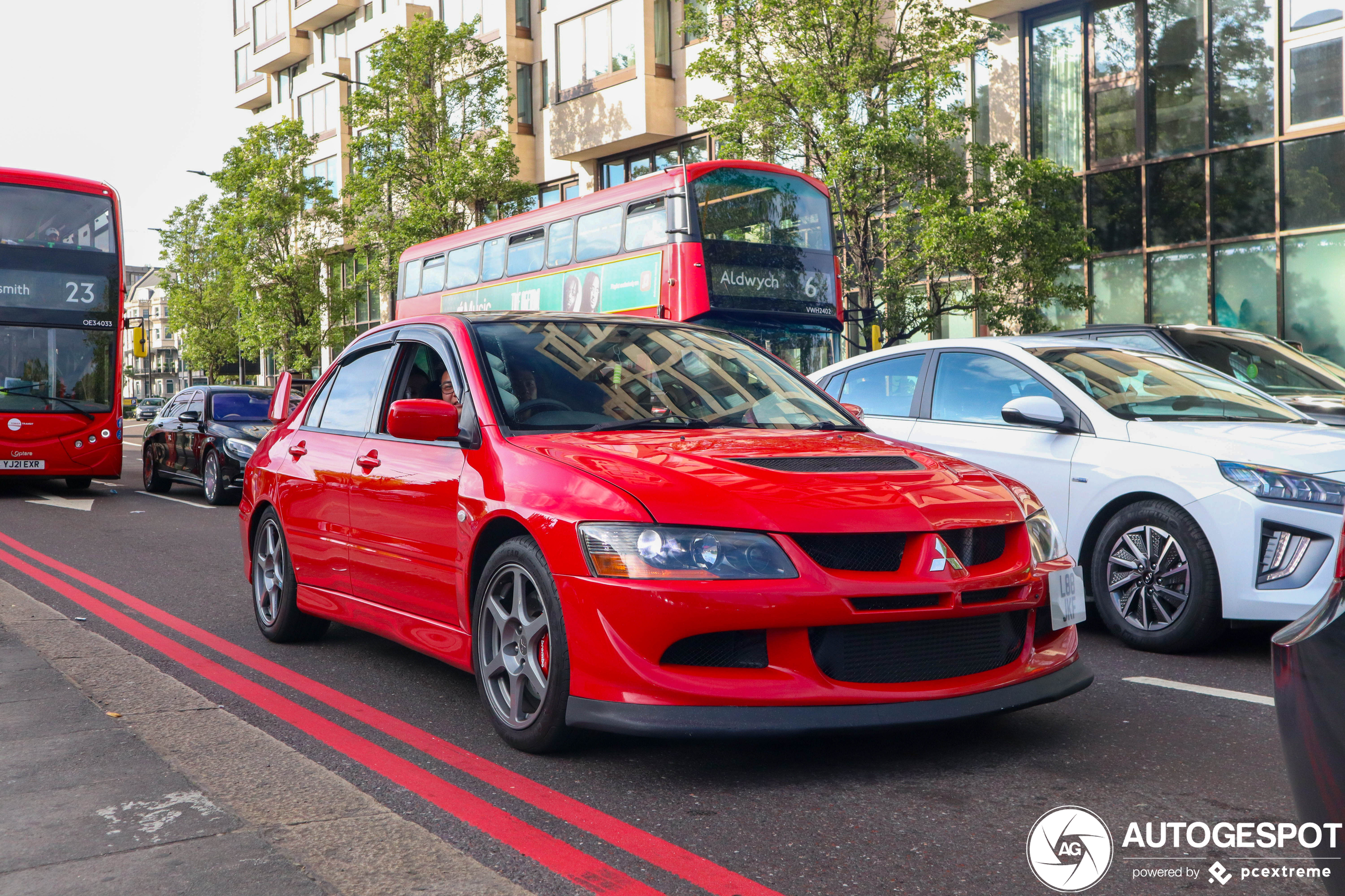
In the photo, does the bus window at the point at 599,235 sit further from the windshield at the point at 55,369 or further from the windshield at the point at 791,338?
the windshield at the point at 55,369

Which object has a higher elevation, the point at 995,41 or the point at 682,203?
the point at 995,41

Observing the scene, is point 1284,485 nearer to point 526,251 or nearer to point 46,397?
point 526,251

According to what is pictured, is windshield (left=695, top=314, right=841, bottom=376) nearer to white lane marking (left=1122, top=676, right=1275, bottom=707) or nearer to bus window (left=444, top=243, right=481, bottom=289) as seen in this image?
bus window (left=444, top=243, right=481, bottom=289)

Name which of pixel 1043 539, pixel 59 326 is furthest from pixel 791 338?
pixel 1043 539

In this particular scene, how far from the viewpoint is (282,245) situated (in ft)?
122

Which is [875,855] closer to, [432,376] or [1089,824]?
[1089,824]

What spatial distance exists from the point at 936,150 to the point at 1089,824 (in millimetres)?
15884

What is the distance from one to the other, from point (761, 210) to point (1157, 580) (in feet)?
30.2

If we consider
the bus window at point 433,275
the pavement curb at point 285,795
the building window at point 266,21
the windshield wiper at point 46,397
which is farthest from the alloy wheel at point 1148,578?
the building window at point 266,21

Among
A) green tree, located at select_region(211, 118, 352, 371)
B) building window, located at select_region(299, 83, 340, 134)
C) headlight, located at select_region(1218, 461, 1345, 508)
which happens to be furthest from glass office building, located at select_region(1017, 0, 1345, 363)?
building window, located at select_region(299, 83, 340, 134)

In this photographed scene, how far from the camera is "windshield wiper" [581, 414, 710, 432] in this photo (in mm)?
4438

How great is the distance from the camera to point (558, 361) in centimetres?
477

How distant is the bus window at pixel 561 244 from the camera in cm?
1598

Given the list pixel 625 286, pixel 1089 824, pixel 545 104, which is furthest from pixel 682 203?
pixel 545 104
